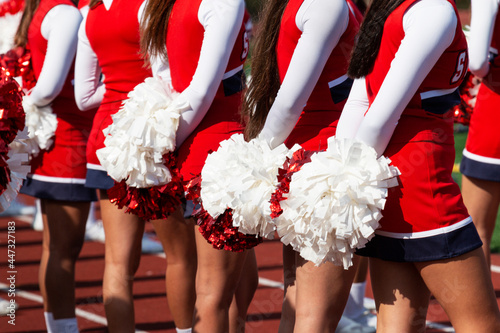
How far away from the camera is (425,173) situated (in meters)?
2.21

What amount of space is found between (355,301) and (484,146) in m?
1.13

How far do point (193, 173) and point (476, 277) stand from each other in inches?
44.0

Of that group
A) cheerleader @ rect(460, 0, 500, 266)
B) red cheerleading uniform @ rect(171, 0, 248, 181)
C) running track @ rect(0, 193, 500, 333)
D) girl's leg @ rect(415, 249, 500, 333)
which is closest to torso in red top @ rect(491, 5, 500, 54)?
cheerleader @ rect(460, 0, 500, 266)

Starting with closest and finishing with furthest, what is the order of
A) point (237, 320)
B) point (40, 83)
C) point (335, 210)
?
point (335, 210) < point (237, 320) < point (40, 83)

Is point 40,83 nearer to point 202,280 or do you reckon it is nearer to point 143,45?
point 143,45

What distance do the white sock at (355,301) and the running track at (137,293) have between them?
1.33 feet

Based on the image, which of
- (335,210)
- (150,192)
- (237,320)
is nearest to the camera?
(335,210)

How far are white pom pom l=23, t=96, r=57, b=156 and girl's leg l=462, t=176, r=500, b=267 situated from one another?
2089mm

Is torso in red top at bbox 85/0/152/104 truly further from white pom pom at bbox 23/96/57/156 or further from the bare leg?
the bare leg

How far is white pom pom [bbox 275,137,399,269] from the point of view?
2.13 metres

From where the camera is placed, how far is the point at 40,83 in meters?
3.69

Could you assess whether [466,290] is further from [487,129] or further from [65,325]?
[65,325]

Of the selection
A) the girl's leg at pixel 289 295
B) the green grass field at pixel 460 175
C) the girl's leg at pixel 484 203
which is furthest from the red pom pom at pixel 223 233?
the green grass field at pixel 460 175

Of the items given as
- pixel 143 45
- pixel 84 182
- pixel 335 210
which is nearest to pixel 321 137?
pixel 335 210
